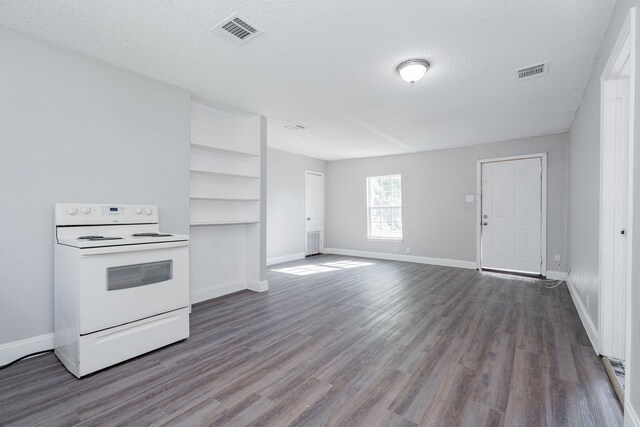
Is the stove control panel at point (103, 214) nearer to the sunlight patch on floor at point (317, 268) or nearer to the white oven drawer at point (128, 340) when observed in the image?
the white oven drawer at point (128, 340)

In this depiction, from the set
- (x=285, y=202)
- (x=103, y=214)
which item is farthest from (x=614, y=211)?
(x=285, y=202)

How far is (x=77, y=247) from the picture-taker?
2.00 metres

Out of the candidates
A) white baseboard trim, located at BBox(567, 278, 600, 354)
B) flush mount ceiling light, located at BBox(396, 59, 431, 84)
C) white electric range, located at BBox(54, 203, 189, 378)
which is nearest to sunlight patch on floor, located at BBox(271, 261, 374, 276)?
white electric range, located at BBox(54, 203, 189, 378)

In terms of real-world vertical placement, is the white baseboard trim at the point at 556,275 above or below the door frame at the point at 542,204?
below

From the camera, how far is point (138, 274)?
7.41ft

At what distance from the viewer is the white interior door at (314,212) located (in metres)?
7.27

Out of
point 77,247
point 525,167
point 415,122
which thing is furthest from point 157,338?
point 525,167

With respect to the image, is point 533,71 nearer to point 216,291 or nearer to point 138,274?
point 138,274

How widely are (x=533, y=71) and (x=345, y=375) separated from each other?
10.4 ft

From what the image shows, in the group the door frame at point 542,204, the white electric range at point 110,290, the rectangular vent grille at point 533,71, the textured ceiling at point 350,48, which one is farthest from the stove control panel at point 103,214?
the door frame at point 542,204

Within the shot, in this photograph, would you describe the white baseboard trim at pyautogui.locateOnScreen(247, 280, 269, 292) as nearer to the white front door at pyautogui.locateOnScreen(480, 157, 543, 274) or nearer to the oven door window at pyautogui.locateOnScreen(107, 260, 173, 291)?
the oven door window at pyautogui.locateOnScreen(107, 260, 173, 291)

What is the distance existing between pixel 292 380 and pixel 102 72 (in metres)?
3.02

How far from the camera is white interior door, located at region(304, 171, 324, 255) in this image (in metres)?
7.27

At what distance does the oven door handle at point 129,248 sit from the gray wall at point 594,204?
2.89 meters
